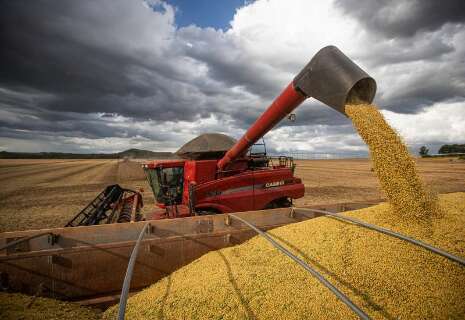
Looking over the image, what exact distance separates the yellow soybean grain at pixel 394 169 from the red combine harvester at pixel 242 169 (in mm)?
354

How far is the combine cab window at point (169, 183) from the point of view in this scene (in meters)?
6.27

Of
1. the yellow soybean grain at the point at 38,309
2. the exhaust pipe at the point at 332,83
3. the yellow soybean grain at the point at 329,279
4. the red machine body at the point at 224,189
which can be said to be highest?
the exhaust pipe at the point at 332,83

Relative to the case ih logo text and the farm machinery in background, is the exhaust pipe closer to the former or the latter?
the farm machinery in background

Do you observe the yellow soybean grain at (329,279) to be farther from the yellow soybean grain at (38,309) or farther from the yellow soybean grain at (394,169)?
the yellow soybean grain at (38,309)

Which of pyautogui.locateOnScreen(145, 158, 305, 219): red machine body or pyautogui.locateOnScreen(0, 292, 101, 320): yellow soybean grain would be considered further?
pyautogui.locateOnScreen(145, 158, 305, 219): red machine body

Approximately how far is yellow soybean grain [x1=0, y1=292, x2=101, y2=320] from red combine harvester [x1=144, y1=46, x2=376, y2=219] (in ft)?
7.85

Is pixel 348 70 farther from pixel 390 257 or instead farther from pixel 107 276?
pixel 107 276

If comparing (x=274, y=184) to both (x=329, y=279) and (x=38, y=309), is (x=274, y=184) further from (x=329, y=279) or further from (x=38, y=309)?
(x=38, y=309)

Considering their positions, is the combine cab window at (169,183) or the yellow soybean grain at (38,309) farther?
the combine cab window at (169,183)

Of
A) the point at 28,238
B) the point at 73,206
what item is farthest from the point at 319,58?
the point at 73,206

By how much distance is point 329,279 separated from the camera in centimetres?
285

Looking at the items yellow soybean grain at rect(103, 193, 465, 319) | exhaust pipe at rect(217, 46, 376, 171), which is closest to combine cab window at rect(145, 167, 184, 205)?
yellow soybean grain at rect(103, 193, 465, 319)

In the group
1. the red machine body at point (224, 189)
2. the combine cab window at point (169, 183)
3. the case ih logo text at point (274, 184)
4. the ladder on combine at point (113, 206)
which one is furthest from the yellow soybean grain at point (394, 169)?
the ladder on combine at point (113, 206)

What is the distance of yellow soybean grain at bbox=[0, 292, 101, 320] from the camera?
2852mm
